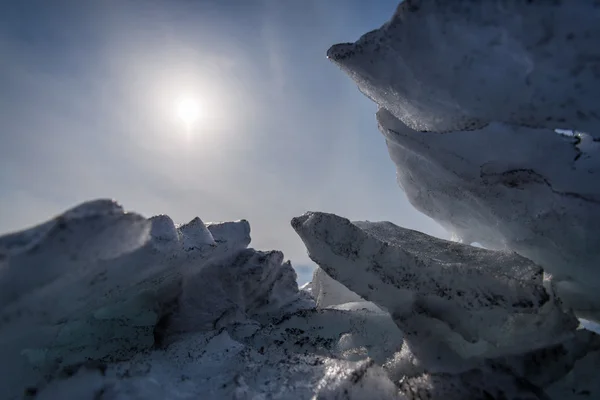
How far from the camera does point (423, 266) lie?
8.55 feet

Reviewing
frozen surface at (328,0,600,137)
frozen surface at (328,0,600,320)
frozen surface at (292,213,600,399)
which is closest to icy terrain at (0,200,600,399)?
frozen surface at (292,213,600,399)

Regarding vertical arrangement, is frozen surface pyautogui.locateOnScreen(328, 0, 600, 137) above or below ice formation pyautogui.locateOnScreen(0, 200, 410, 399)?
above

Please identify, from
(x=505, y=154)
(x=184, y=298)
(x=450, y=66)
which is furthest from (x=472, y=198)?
(x=184, y=298)

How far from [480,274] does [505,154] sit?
3.13ft

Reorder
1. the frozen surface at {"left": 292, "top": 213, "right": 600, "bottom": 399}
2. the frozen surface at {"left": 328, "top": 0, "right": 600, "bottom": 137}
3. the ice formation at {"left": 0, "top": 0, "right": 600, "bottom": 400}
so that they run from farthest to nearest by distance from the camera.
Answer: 1. the frozen surface at {"left": 292, "top": 213, "right": 600, "bottom": 399}
2. the ice formation at {"left": 0, "top": 0, "right": 600, "bottom": 400}
3. the frozen surface at {"left": 328, "top": 0, "right": 600, "bottom": 137}

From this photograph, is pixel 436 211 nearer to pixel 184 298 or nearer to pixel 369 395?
pixel 369 395

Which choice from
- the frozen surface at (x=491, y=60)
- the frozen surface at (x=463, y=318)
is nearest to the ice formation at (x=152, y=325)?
the frozen surface at (x=463, y=318)

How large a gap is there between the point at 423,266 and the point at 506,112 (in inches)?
43.2

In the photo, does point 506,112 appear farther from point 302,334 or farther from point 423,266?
point 302,334

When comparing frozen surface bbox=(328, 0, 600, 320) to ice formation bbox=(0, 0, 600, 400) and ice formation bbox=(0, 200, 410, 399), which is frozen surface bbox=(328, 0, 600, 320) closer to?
ice formation bbox=(0, 0, 600, 400)

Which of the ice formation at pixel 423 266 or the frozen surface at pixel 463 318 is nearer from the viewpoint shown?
the ice formation at pixel 423 266

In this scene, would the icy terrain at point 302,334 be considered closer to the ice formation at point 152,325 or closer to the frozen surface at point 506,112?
the ice formation at point 152,325

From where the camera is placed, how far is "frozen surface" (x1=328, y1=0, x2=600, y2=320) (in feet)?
6.54

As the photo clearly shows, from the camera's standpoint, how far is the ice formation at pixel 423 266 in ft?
6.89
